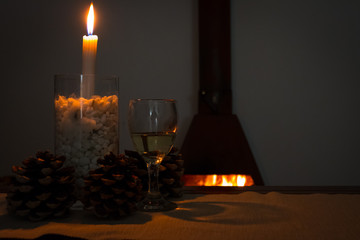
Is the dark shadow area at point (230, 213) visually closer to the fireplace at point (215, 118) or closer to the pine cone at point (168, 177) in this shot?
the pine cone at point (168, 177)

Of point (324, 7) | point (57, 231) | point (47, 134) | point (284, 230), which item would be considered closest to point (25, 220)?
point (57, 231)

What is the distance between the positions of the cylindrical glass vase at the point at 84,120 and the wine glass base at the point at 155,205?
100 mm

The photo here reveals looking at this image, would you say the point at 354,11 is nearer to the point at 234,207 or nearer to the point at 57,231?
the point at 234,207

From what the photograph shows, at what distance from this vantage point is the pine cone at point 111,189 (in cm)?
53

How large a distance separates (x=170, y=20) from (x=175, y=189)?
1.46 m

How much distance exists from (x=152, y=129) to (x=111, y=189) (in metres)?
0.11

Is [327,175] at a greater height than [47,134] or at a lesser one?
lesser

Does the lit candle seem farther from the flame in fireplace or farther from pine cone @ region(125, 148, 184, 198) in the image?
the flame in fireplace

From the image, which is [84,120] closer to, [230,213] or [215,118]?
[230,213]

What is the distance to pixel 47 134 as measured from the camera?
6.91 ft

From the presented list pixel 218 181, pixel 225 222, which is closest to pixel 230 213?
pixel 225 222

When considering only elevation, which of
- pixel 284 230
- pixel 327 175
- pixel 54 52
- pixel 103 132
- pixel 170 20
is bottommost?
pixel 327 175

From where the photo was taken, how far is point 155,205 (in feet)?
1.94

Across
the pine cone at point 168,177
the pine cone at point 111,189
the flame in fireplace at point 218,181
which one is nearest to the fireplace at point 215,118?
the flame in fireplace at point 218,181
